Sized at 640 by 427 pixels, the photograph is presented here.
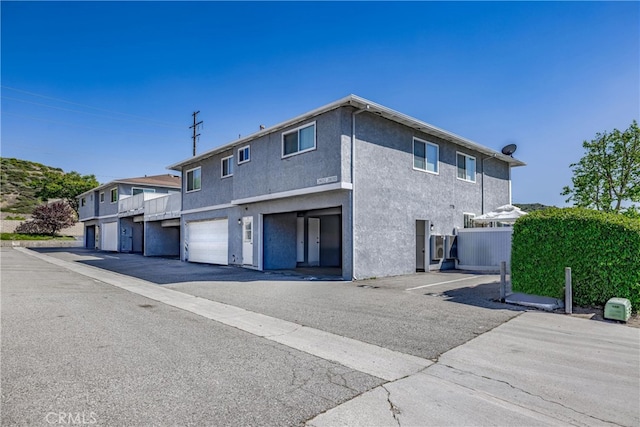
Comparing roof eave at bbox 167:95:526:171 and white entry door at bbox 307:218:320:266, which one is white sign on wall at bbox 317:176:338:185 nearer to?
roof eave at bbox 167:95:526:171

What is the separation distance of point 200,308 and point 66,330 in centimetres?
260

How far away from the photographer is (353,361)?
4617 millimetres

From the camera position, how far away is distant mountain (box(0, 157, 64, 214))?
61.0 metres

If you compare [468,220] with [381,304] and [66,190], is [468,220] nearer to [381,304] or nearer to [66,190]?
[381,304]

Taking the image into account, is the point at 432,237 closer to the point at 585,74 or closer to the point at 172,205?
the point at 585,74

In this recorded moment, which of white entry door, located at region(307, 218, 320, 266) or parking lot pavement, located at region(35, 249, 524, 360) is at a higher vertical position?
white entry door, located at region(307, 218, 320, 266)

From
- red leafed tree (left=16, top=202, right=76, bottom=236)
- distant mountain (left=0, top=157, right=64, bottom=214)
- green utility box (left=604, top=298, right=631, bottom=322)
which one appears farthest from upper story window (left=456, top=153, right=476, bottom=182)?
distant mountain (left=0, top=157, right=64, bottom=214)

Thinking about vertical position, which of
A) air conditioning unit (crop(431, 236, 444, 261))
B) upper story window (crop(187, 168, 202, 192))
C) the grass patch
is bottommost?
the grass patch

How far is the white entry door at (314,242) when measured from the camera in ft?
60.0

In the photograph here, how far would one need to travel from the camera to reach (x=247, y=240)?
16.8 meters

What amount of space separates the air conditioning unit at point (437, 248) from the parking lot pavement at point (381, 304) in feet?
6.64

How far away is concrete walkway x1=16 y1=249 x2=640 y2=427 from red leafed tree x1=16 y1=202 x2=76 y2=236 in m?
48.4

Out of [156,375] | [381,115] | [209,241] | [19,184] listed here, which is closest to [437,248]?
[381,115]

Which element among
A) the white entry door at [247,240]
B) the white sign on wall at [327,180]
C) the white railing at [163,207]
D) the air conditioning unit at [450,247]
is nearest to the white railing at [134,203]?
the white railing at [163,207]
